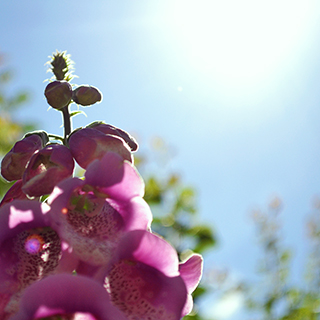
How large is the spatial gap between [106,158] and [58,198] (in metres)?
0.08

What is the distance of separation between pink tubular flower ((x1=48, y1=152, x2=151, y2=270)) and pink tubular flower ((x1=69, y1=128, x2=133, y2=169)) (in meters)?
0.07

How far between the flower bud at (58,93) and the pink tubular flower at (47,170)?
137 mm

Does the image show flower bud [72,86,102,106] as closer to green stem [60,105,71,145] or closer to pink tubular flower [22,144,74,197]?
green stem [60,105,71,145]

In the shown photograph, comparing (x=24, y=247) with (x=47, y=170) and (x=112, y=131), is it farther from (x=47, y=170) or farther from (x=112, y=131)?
(x=112, y=131)

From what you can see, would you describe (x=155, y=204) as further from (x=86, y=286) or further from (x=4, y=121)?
(x=86, y=286)

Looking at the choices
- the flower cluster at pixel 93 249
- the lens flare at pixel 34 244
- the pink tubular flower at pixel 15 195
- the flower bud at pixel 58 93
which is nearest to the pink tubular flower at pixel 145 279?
the flower cluster at pixel 93 249

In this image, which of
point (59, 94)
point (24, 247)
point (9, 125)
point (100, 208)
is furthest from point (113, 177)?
point (9, 125)

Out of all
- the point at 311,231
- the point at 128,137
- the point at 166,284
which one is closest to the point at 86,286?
the point at 166,284

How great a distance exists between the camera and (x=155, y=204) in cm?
248

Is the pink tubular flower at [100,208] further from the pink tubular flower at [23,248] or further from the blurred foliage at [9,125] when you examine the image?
the blurred foliage at [9,125]

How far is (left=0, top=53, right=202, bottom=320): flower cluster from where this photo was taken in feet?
1.58

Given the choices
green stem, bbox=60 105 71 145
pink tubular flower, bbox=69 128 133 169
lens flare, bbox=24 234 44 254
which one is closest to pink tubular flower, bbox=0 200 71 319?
lens flare, bbox=24 234 44 254

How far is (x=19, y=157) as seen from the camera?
0.69 metres

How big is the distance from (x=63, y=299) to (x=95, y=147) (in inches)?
10.9
